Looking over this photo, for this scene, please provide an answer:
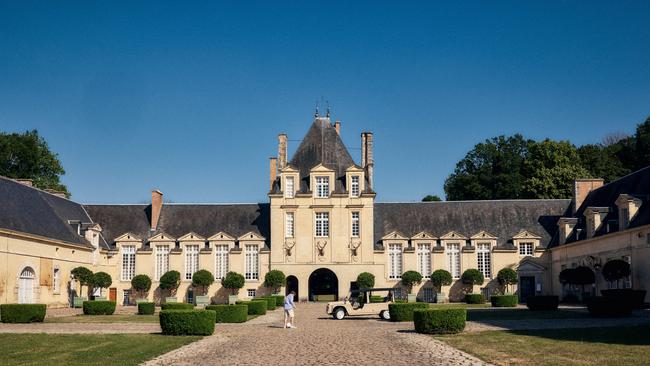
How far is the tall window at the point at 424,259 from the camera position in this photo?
4938cm

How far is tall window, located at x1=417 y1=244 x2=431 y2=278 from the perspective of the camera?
162 ft

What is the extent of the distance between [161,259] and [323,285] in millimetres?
11366

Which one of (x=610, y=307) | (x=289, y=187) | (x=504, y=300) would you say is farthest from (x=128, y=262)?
(x=610, y=307)

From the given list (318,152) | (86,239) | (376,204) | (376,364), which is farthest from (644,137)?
(376,364)

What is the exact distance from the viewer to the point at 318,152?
171 ft

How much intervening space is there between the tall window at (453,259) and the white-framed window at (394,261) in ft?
10.7

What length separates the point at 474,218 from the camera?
51.0 m

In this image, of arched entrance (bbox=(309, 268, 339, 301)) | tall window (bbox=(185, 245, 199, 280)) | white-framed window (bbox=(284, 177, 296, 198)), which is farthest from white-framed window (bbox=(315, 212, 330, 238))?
tall window (bbox=(185, 245, 199, 280))

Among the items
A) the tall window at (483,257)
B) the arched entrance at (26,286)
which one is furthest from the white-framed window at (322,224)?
the arched entrance at (26,286)

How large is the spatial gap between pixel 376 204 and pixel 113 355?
37428 millimetres

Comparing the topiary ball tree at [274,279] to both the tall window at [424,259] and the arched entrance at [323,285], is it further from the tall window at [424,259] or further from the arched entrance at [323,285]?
the tall window at [424,259]

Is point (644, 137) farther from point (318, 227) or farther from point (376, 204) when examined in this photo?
point (318, 227)

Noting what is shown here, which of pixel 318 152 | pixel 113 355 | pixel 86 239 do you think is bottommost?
pixel 113 355

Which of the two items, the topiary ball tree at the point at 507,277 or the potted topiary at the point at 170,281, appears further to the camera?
the potted topiary at the point at 170,281
